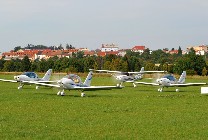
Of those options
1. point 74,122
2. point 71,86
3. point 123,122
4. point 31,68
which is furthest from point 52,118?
point 31,68

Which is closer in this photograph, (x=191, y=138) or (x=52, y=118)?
(x=191, y=138)

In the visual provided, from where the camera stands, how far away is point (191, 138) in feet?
44.6

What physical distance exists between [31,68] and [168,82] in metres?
88.7

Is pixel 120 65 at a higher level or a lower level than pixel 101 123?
lower

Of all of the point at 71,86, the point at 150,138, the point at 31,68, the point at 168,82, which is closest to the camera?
the point at 150,138

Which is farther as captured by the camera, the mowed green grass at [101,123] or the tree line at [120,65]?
the tree line at [120,65]

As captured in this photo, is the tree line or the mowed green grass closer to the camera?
the mowed green grass

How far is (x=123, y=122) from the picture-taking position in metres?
17.1

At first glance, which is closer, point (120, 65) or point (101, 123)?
point (101, 123)

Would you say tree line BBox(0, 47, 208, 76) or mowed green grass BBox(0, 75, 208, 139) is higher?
mowed green grass BBox(0, 75, 208, 139)

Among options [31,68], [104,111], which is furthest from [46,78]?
[31,68]

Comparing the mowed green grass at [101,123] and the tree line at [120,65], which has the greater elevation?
the mowed green grass at [101,123]

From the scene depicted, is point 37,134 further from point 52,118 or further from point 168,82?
point 168,82

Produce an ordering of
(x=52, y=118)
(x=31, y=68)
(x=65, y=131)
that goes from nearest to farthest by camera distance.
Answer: (x=65, y=131) → (x=52, y=118) → (x=31, y=68)
